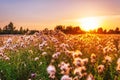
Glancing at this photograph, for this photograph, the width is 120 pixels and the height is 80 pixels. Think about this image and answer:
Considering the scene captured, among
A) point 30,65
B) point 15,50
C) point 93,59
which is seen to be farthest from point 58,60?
point 15,50

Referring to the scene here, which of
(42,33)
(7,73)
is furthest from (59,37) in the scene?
(7,73)

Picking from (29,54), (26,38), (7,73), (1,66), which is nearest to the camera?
(7,73)

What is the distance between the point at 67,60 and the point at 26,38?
151 inches

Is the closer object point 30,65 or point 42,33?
point 30,65

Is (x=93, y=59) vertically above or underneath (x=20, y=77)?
above

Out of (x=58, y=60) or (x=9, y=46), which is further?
(x=9, y=46)

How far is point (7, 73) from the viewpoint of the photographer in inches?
354

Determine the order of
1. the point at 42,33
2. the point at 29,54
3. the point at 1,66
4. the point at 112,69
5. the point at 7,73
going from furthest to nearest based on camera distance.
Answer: the point at 42,33 → the point at 29,54 → the point at 1,66 → the point at 7,73 → the point at 112,69

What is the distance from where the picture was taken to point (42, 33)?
1381cm

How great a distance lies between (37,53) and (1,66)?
213 centimetres

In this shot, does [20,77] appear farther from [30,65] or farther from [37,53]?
[37,53]

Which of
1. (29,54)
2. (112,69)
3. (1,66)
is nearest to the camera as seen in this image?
(112,69)

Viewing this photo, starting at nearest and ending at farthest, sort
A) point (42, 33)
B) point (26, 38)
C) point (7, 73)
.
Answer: point (7, 73) < point (26, 38) < point (42, 33)

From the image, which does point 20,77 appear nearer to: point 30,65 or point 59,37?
point 30,65
